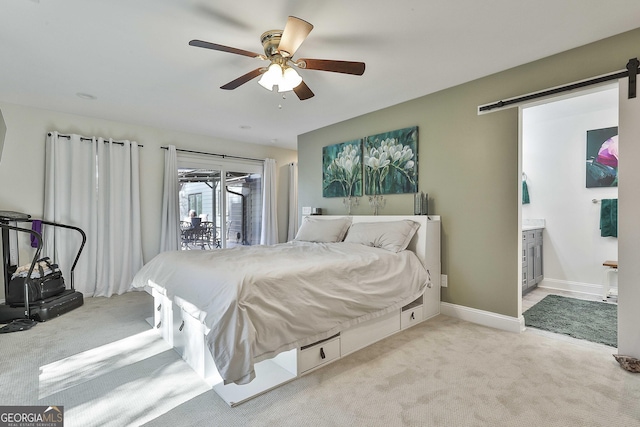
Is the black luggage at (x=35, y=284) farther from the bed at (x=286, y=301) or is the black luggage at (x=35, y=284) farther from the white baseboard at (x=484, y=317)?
the white baseboard at (x=484, y=317)

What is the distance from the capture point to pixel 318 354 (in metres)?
2.12

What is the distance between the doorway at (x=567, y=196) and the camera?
152 inches

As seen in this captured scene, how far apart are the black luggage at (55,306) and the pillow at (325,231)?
104 inches

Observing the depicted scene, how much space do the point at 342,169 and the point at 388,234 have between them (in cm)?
155

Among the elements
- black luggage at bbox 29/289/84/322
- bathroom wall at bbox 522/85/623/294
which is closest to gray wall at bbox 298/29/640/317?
bathroom wall at bbox 522/85/623/294

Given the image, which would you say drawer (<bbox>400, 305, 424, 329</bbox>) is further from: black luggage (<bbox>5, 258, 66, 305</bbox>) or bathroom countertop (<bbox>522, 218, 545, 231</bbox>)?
Result: black luggage (<bbox>5, 258, 66, 305</bbox>)

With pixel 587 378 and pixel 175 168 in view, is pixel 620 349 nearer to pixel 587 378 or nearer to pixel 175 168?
pixel 587 378

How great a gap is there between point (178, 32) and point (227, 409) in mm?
2526

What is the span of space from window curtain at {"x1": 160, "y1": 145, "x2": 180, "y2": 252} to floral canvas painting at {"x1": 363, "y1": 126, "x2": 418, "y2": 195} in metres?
2.98

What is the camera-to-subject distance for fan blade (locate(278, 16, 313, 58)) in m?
1.72

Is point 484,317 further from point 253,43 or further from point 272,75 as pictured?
point 253,43

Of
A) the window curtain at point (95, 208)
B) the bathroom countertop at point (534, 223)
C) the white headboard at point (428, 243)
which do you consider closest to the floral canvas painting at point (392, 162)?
the white headboard at point (428, 243)

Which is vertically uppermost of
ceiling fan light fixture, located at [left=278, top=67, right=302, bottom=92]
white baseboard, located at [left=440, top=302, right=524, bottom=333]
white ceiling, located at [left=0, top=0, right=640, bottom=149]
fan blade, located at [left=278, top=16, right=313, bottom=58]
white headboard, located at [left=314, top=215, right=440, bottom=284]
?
white ceiling, located at [left=0, top=0, right=640, bottom=149]

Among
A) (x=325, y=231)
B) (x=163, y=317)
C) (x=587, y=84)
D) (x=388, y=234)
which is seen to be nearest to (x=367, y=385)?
(x=388, y=234)
